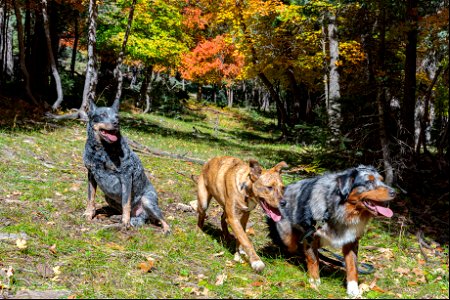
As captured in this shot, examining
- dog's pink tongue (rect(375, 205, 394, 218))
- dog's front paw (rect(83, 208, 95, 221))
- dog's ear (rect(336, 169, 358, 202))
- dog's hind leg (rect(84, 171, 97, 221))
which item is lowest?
dog's front paw (rect(83, 208, 95, 221))

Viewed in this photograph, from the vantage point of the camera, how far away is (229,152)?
17781 millimetres

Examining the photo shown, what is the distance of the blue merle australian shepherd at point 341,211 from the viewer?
195 inches

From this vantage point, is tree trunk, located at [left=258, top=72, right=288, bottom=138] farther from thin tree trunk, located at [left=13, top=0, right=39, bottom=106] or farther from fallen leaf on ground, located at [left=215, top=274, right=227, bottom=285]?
fallen leaf on ground, located at [left=215, top=274, right=227, bottom=285]

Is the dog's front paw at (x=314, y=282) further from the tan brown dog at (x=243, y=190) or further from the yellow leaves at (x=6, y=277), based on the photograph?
the yellow leaves at (x=6, y=277)

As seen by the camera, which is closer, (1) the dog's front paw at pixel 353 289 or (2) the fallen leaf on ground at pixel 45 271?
(2) the fallen leaf on ground at pixel 45 271

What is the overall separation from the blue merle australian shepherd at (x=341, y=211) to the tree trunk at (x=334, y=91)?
680cm

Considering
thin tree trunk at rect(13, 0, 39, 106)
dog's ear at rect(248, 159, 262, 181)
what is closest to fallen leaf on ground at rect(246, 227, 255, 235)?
dog's ear at rect(248, 159, 262, 181)

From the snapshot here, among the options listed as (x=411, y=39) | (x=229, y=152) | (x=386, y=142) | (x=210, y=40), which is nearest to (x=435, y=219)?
(x=386, y=142)

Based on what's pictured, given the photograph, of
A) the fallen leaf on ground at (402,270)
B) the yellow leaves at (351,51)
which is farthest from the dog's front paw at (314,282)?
the yellow leaves at (351,51)

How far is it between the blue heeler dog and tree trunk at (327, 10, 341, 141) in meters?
6.80

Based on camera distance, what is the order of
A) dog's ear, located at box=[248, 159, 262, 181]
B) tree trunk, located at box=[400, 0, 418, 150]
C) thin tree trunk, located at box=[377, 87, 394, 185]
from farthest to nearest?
tree trunk, located at box=[400, 0, 418, 150] < thin tree trunk, located at box=[377, 87, 394, 185] < dog's ear, located at box=[248, 159, 262, 181]

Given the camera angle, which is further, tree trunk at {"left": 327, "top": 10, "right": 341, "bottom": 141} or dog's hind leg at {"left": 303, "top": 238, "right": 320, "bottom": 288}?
tree trunk at {"left": 327, "top": 10, "right": 341, "bottom": 141}

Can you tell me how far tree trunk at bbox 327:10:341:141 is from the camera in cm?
1262

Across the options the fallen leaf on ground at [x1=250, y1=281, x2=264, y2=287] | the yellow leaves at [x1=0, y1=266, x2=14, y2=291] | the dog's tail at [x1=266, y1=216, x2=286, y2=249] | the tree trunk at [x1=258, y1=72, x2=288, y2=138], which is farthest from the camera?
the tree trunk at [x1=258, y1=72, x2=288, y2=138]
